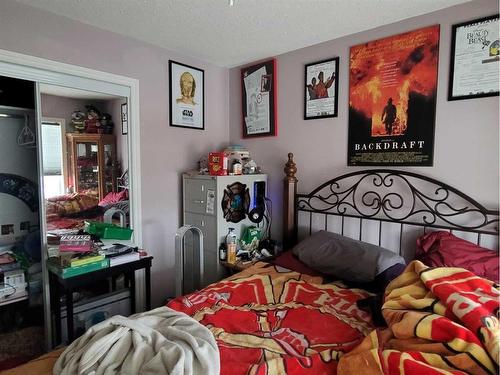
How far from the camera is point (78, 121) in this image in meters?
2.07

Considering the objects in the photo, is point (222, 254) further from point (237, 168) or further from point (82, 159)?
point (82, 159)

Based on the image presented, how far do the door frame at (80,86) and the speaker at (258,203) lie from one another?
91cm

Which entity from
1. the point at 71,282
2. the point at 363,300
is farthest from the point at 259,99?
the point at 71,282

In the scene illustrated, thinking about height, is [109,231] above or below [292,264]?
above

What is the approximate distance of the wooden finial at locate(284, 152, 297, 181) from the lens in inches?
91.4

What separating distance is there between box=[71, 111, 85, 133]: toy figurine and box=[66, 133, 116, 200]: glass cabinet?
4 centimetres

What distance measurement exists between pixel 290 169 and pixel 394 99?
86 centimetres

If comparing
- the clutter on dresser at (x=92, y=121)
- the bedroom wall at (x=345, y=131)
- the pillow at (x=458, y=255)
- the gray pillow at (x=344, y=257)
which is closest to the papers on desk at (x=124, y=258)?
the clutter on dresser at (x=92, y=121)

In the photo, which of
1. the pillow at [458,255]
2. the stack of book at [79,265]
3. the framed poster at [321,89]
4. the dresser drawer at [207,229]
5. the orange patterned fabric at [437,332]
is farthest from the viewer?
the dresser drawer at [207,229]

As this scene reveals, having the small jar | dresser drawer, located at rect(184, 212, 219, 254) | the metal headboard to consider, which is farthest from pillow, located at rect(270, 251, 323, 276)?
the small jar

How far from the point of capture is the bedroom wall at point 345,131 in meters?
1.65

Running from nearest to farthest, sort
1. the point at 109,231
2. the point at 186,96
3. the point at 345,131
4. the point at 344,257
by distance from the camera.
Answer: the point at 344,257 → the point at 109,231 → the point at 345,131 → the point at 186,96

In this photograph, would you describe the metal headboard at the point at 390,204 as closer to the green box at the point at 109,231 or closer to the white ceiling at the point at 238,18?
the white ceiling at the point at 238,18

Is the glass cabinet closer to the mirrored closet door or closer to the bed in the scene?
the mirrored closet door
